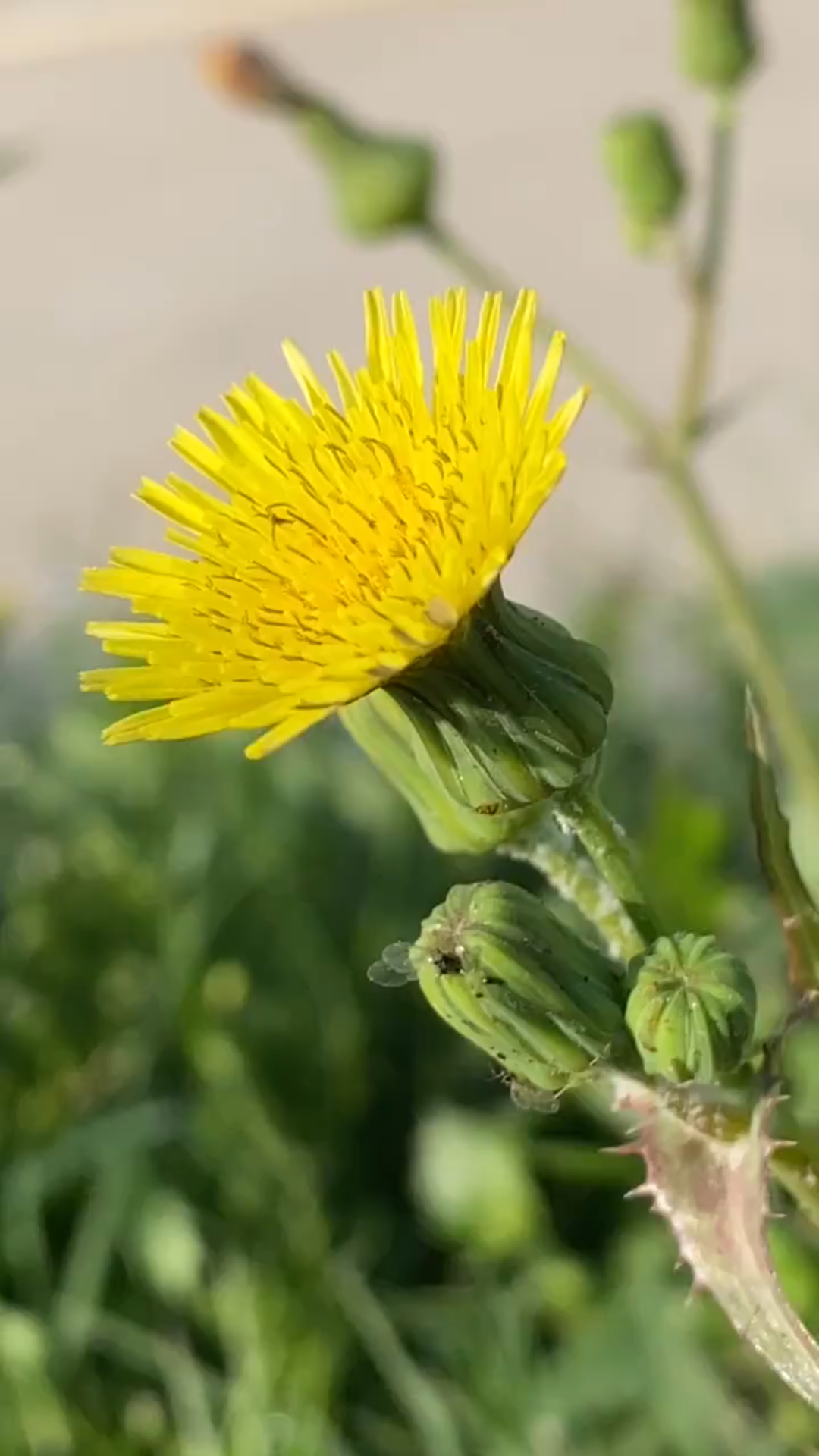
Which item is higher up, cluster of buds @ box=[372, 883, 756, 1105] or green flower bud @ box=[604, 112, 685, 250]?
green flower bud @ box=[604, 112, 685, 250]

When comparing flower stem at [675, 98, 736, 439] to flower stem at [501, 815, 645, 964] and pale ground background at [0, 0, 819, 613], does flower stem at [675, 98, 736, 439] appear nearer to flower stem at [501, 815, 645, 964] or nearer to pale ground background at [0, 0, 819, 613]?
flower stem at [501, 815, 645, 964]

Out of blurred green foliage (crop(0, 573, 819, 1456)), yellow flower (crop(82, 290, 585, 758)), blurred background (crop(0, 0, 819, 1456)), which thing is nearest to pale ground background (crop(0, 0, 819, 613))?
blurred background (crop(0, 0, 819, 1456))

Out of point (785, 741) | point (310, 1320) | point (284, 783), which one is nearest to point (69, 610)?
point (284, 783)

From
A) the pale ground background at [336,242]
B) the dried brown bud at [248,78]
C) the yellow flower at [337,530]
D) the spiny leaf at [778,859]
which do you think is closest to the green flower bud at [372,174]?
the dried brown bud at [248,78]

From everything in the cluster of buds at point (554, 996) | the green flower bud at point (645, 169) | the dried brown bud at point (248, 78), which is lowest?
the cluster of buds at point (554, 996)

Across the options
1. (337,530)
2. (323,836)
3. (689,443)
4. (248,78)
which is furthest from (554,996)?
(323,836)

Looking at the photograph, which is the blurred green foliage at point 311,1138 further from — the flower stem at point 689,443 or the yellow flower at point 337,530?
the yellow flower at point 337,530

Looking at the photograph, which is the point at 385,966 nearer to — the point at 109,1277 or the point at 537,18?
the point at 109,1277

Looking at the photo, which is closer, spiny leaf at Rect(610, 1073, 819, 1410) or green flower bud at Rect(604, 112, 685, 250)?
spiny leaf at Rect(610, 1073, 819, 1410)

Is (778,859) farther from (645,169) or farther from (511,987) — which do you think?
(645,169)
